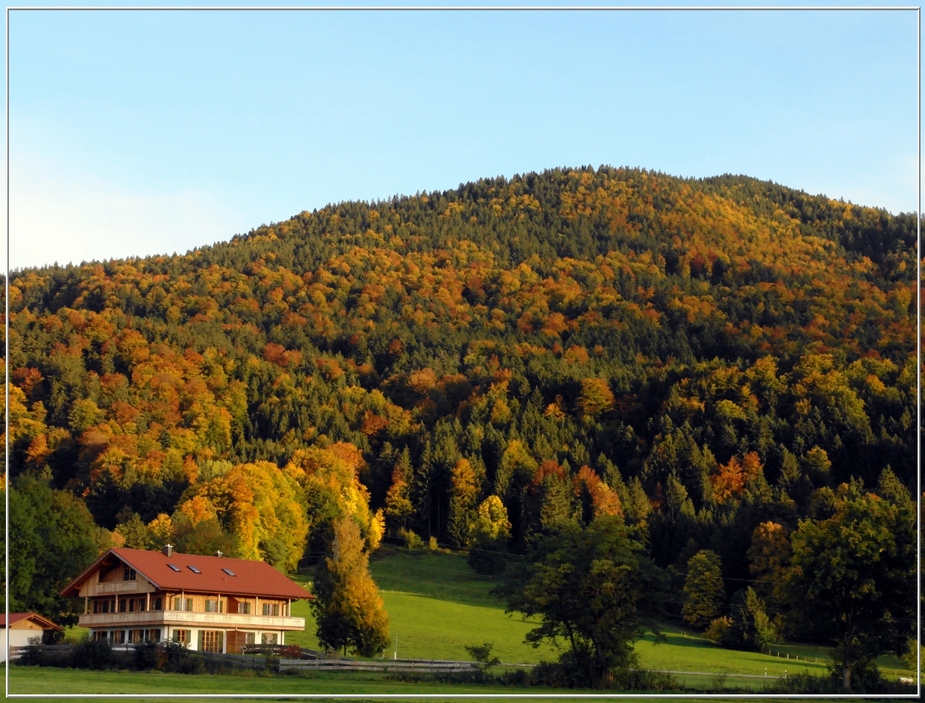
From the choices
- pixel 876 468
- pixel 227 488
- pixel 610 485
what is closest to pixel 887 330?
pixel 876 468

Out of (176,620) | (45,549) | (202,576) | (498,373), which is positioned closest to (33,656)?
(176,620)

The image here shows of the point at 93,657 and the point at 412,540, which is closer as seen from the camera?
the point at 93,657

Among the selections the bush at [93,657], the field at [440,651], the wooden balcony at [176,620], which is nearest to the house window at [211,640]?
the wooden balcony at [176,620]

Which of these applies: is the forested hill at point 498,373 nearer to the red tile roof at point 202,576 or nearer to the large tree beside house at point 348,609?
the red tile roof at point 202,576

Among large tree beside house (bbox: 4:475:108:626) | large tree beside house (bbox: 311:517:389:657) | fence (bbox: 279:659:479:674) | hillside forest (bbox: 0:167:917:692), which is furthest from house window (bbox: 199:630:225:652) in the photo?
fence (bbox: 279:659:479:674)

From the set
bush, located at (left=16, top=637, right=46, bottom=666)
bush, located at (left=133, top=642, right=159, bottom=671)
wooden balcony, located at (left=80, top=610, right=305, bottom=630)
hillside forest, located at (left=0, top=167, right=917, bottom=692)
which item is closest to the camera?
bush, located at (left=133, top=642, right=159, bottom=671)

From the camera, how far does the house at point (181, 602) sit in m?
43.0

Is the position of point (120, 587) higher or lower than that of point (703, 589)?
higher

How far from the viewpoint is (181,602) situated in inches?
1699

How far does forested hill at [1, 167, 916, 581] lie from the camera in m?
64.6

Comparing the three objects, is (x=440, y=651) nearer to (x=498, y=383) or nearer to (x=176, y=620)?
(x=176, y=620)

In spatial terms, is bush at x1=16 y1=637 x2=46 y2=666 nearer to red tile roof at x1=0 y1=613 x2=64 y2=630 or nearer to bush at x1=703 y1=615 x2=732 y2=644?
red tile roof at x1=0 y1=613 x2=64 y2=630

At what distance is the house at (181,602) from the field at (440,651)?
195cm

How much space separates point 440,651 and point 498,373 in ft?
110
